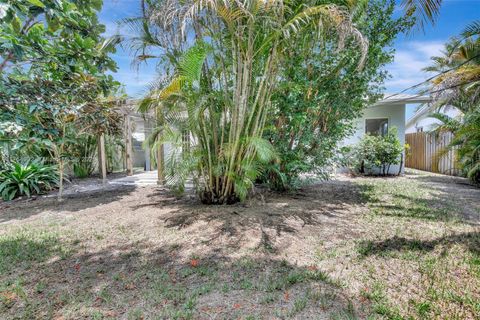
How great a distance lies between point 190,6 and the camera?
4.09m

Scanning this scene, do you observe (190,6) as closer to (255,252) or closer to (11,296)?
(255,252)

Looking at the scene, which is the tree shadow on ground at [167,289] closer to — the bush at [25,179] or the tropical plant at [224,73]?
the tropical plant at [224,73]

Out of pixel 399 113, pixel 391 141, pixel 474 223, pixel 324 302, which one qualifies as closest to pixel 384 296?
pixel 324 302

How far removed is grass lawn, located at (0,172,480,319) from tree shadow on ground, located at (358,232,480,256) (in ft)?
0.09

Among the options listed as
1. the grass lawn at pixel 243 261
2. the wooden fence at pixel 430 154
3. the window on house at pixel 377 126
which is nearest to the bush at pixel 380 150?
the window on house at pixel 377 126

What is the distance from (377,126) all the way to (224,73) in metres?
9.42

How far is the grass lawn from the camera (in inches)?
94.5

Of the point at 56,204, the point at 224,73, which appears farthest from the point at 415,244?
the point at 56,204

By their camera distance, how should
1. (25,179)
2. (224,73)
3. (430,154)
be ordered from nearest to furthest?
1. (224,73)
2. (25,179)
3. (430,154)

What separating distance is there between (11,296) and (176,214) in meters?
2.77

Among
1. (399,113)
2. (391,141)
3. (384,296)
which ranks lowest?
(384,296)

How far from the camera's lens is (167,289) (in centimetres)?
267

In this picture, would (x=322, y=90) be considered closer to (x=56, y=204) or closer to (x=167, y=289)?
(x=167, y=289)

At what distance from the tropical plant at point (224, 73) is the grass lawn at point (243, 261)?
3.40 feet
